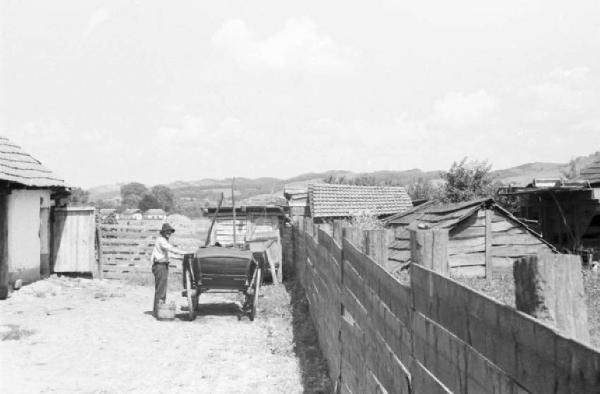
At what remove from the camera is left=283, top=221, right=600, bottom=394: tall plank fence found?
142cm

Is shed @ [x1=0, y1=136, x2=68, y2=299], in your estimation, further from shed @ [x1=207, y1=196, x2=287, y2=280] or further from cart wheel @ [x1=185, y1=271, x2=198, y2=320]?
shed @ [x1=207, y1=196, x2=287, y2=280]

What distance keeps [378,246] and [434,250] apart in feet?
4.85

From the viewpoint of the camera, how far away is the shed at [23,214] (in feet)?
47.1

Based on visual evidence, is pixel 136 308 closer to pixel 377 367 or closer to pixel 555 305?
pixel 377 367

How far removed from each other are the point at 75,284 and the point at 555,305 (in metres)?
17.0

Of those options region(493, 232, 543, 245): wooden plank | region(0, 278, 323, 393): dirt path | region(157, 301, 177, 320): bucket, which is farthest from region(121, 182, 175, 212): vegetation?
region(157, 301, 177, 320): bucket

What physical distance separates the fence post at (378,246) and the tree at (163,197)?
69513 millimetres

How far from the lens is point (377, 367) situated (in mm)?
3824

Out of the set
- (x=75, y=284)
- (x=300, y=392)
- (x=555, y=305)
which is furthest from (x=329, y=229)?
(x=75, y=284)

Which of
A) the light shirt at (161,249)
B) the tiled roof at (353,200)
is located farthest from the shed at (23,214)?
the tiled roof at (353,200)

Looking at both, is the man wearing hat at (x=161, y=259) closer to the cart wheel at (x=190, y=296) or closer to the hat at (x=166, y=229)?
the hat at (x=166, y=229)

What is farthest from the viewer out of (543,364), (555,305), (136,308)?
(136,308)

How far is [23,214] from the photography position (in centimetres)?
1576

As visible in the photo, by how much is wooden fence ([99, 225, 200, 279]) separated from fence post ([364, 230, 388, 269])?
15515mm
